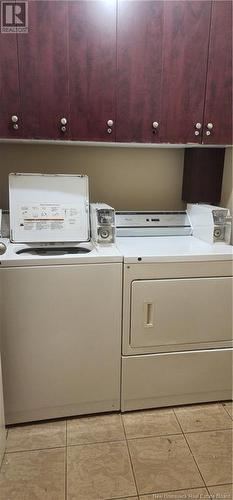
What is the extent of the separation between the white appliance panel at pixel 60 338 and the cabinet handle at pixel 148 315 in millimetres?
143

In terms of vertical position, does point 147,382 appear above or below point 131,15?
below

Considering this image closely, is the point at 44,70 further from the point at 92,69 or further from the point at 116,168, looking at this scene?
the point at 116,168

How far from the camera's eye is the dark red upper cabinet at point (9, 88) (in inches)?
64.7

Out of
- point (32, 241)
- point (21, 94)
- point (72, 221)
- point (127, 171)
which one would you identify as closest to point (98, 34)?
point (21, 94)

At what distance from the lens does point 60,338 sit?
1678mm

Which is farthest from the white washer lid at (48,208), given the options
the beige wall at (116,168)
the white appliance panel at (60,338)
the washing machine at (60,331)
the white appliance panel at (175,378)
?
the white appliance panel at (175,378)

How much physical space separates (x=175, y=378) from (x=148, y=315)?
428mm

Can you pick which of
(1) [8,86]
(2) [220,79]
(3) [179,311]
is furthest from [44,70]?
(3) [179,311]

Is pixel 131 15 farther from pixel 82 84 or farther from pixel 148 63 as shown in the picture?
pixel 82 84

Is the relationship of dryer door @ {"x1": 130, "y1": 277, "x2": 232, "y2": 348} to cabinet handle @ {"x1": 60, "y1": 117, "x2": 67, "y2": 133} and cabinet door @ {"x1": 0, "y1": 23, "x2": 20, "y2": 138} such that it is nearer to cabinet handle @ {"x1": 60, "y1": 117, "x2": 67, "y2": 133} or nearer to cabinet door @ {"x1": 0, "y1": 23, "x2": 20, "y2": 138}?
cabinet handle @ {"x1": 60, "y1": 117, "x2": 67, "y2": 133}

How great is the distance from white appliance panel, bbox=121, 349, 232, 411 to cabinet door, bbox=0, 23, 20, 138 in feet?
4.47

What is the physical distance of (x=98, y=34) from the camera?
1696 mm

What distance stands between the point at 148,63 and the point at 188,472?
2.04 m

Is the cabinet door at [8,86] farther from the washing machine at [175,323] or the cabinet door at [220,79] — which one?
the cabinet door at [220,79]
